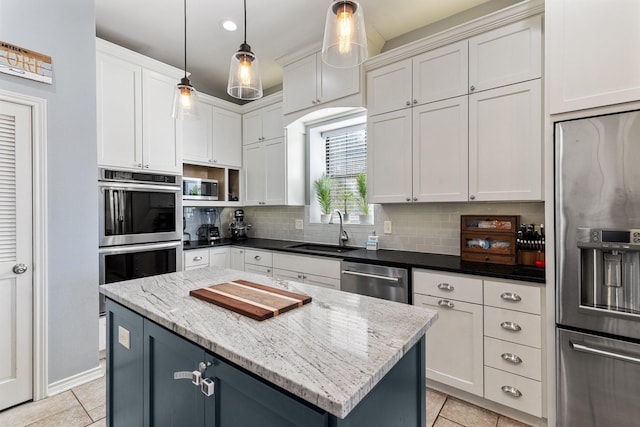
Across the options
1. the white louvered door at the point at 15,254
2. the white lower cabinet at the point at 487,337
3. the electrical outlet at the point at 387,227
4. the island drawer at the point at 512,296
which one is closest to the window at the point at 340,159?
the electrical outlet at the point at 387,227

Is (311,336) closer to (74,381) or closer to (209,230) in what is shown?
(74,381)

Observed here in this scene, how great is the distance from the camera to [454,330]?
2109 mm

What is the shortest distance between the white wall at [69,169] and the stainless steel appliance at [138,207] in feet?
0.67

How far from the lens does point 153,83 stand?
9.70ft

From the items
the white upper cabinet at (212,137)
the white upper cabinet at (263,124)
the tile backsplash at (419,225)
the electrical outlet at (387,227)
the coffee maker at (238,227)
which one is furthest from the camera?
the coffee maker at (238,227)

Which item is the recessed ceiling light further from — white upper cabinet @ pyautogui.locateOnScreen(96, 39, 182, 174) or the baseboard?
the baseboard

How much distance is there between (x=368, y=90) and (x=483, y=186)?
4.30 feet

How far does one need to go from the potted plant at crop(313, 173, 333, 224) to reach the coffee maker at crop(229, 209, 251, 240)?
1224mm

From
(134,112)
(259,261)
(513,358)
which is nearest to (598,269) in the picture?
(513,358)

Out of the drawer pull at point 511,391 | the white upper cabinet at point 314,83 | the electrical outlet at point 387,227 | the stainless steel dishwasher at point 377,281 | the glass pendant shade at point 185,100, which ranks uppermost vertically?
the white upper cabinet at point 314,83

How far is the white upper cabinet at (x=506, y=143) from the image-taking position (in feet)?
6.58

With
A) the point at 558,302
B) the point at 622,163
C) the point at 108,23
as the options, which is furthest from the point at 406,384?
the point at 108,23

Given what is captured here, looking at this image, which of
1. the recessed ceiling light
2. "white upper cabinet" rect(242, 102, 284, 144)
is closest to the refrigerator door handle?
"white upper cabinet" rect(242, 102, 284, 144)

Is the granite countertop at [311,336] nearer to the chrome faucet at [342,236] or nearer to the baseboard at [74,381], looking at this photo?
the baseboard at [74,381]
